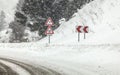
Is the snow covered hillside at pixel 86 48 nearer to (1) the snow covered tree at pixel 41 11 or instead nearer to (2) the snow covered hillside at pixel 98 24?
(2) the snow covered hillside at pixel 98 24

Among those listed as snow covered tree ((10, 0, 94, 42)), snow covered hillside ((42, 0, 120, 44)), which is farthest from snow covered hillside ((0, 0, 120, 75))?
snow covered tree ((10, 0, 94, 42))

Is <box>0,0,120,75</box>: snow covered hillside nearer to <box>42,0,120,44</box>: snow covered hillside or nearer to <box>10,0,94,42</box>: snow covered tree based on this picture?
<box>42,0,120,44</box>: snow covered hillside

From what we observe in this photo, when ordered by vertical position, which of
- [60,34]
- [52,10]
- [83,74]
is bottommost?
[83,74]

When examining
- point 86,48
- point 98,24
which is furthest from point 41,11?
point 86,48

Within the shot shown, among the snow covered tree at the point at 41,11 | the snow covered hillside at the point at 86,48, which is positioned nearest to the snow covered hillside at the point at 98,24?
the snow covered hillside at the point at 86,48

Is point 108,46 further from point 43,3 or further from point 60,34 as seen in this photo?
point 43,3

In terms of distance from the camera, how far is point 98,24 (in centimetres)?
2867

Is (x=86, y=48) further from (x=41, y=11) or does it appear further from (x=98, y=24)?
(x=41, y=11)

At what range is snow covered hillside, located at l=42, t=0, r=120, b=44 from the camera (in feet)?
80.7

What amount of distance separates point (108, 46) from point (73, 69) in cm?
540

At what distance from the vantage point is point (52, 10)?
4653cm

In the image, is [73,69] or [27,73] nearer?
[27,73]

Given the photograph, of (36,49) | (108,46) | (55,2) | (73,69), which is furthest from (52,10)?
(73,69)

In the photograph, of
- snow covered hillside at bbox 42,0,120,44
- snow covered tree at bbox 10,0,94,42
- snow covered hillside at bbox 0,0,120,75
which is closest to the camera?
snow covered hillside at bbox 0,0,120,75
